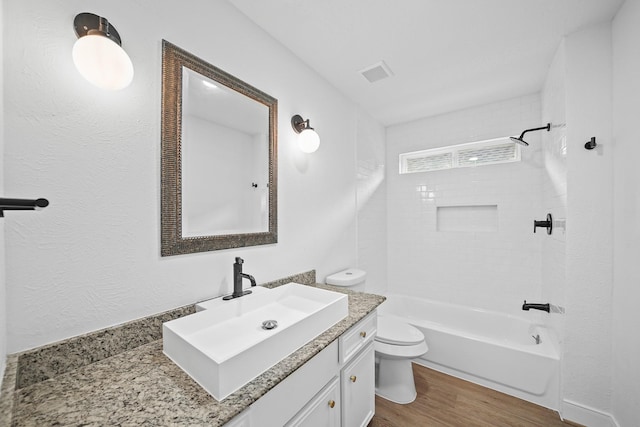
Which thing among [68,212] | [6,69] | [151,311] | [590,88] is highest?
[590,88]

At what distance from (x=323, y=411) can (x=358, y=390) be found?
38 centimetres

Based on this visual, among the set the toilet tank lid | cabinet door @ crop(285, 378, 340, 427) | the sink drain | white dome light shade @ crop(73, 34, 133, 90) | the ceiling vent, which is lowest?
cabinet door @ crop(285, 378, 340, 427)

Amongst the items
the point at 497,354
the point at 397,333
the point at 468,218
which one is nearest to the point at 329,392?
the point at 397,333

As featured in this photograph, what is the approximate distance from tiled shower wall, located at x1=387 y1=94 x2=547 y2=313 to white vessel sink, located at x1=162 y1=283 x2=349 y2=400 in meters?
2.09

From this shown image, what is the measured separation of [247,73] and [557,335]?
2875mm

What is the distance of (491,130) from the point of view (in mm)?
2688

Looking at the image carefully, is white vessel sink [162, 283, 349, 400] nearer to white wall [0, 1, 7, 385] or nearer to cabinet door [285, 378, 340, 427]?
cabinet door [285, 378, 340, 427]

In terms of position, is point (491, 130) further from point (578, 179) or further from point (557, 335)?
point (557, 335)

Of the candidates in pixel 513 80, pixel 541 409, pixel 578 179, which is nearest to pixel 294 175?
pixel 578 179

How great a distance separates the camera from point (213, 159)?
133 centimetres

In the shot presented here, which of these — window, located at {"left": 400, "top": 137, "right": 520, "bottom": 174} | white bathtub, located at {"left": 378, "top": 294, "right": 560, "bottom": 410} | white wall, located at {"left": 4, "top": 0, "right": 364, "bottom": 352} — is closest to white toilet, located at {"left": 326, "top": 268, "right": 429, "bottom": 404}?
white bathtub, located at {"left": 378, "top": 294, "right": 560, "bottom": 410}

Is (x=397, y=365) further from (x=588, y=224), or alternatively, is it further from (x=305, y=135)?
(x=305, y=135)

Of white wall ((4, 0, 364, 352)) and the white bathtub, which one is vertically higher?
white wall ((4, 0, 364, 352))

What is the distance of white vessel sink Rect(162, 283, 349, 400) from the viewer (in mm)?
747
